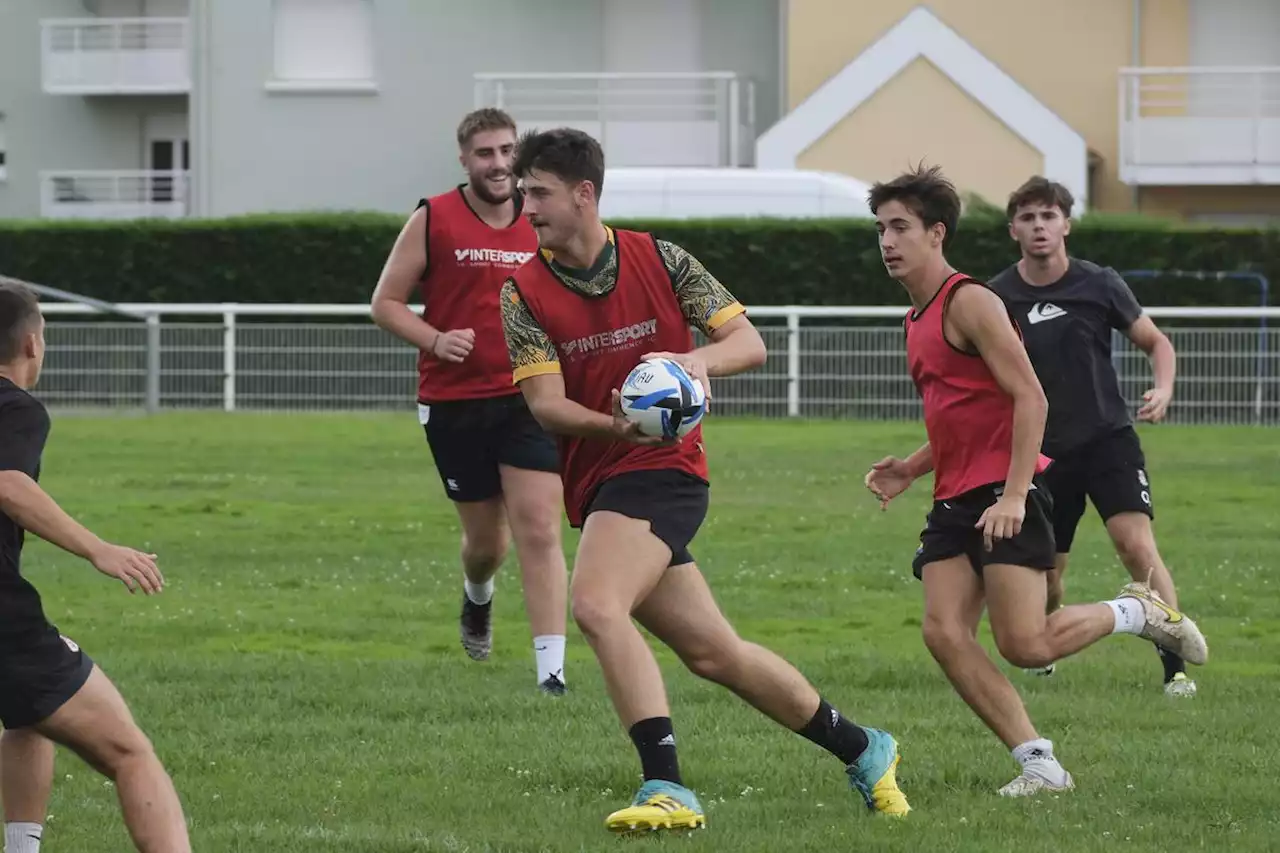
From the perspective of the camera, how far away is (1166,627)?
296 inches

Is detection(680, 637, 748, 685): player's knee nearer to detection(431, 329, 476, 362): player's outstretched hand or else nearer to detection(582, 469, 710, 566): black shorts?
detection(582, 469, 710, 566): black shorts

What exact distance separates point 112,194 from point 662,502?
35.7 metres

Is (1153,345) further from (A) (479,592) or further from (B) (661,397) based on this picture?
(B) (661,397)

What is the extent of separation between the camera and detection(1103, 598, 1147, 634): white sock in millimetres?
7320

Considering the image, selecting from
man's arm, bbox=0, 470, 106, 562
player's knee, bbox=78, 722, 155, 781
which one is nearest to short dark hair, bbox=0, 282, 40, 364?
man's arm, bbox=0, 470, 106, 562

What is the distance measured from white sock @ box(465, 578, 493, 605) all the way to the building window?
28590 millimetres

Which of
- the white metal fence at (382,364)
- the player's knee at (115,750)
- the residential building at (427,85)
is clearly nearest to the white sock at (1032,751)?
the player's knee at (115,750)

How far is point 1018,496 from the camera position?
652 cm

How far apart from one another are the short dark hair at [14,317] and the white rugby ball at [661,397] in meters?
1.70

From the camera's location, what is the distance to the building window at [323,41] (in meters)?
37.3

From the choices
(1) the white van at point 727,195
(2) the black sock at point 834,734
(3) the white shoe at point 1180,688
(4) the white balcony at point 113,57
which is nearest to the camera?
(2) the black sock at point 834,734

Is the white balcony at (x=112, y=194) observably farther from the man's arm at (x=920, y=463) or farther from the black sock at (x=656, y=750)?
the black sock at (x=656, y=750)

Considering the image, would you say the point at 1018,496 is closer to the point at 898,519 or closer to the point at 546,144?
the point at 546,144

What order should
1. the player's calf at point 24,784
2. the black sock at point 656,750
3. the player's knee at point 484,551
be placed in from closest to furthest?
the player's calf at point 24,784, the black sock at point 656,750, the player's knee at point 484,551
